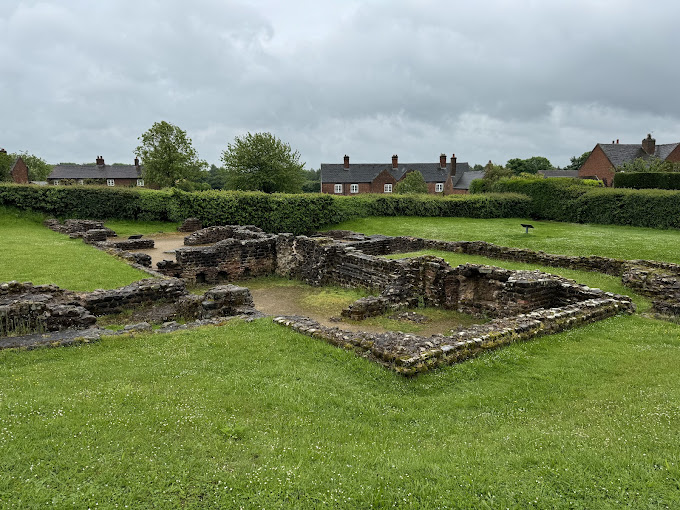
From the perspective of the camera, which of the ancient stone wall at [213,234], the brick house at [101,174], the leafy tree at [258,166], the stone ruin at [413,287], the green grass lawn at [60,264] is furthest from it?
the brick house at [101,174]

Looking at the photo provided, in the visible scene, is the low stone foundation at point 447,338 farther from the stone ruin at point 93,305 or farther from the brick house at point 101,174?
the brick house at point 101,174

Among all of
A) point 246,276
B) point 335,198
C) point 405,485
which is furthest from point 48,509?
point 335,198

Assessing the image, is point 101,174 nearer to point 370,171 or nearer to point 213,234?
point 370,171

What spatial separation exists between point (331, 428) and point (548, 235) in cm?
2488

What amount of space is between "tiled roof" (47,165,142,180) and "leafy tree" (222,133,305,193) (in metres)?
36.6

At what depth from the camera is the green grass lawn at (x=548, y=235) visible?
66.2 ft

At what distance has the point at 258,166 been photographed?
54500mm

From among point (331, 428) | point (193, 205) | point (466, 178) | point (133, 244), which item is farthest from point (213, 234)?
point (466, 178)

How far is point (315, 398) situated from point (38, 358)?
5084 millimetres

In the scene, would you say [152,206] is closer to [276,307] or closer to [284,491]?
[276,307]

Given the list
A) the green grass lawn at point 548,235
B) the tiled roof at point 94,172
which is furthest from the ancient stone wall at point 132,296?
the tiled roof at point 94,172

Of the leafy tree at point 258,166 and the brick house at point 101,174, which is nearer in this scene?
the leafy tree at point 258,166

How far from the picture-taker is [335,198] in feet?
118

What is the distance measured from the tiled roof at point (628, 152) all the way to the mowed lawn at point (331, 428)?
5788 cm
